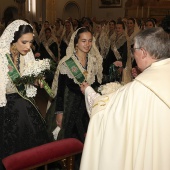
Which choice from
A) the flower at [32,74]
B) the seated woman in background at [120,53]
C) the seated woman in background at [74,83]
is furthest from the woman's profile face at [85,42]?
the seated woman in background at [120,53]

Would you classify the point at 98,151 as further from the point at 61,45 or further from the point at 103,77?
the point at 61,45

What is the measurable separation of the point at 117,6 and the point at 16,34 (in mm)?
15143

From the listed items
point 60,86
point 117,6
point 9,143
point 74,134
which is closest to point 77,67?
point 60,86

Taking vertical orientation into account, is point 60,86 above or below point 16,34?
below

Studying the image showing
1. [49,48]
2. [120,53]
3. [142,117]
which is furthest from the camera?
[49,48]

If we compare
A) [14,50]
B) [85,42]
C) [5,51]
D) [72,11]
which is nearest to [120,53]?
[85,42]

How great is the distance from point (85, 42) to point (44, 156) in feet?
5.42

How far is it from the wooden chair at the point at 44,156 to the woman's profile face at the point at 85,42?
4.47ft

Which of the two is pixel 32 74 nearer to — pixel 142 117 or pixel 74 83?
pixel 74 83

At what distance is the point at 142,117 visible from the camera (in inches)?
81.2

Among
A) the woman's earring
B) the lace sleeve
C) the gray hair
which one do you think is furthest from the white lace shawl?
the gray hair

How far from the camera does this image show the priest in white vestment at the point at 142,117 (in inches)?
80.7

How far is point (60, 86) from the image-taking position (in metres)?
3.71

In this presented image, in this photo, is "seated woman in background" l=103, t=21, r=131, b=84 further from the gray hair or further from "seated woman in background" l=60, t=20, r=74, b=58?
the gray hair
